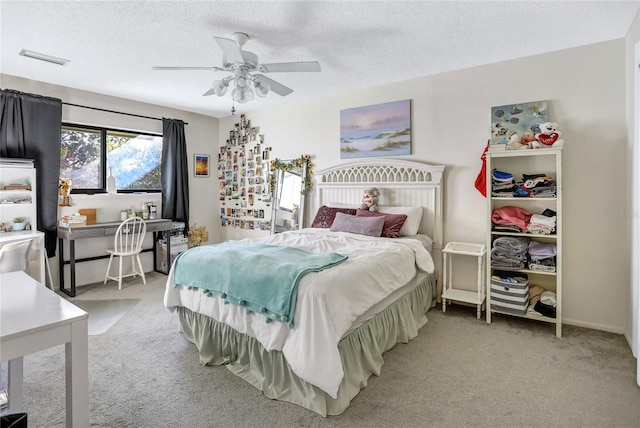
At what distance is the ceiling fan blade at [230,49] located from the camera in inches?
87.7

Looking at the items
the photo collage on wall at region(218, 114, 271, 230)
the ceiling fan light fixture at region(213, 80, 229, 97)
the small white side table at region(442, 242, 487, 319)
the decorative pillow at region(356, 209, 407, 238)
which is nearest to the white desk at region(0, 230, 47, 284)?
the ceiling fan light fixture at region(213, 80, 229, 97)

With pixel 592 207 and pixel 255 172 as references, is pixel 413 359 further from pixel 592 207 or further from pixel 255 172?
pixel 255 172

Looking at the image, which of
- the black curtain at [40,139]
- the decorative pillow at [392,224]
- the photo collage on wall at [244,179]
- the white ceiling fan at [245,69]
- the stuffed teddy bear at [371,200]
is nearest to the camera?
the white ceiling fan at [245,69]

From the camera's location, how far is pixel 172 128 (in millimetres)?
5156

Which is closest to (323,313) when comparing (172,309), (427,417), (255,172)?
(427,417)

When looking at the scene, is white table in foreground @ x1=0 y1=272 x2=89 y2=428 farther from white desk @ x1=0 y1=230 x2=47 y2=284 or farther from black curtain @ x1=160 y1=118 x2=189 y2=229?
black curtain @ x1=160 y1=118 x2=189 y2=229


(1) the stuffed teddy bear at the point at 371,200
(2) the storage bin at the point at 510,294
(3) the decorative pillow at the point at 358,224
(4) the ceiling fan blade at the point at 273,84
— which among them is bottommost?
(2) the storage bin at the point at 510,294

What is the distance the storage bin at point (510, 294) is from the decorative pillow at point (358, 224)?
3.77ft

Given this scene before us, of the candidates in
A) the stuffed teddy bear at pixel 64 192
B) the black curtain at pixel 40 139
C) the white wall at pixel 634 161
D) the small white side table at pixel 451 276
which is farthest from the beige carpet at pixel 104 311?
the white wall at pixel 634 161

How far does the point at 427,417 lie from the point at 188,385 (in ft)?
4.75

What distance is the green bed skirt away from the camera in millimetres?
1955

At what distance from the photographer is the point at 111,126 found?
462 cm

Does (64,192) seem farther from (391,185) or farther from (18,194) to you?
(391,185)

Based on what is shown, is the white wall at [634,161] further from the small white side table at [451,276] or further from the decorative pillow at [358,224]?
the decorative pillow at [358,224]
